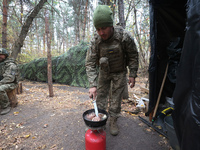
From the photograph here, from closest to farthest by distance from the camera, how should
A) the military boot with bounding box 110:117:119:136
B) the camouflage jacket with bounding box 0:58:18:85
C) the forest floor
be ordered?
the forest floor → the military boot with bounding box 110:117:119:136 → the camouflage jacket with bounding box 0:58:18:85

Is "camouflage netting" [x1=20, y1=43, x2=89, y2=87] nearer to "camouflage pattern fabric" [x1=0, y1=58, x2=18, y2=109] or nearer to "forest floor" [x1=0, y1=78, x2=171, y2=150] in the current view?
"camouflage pattern fabric" [x1=0, y1=58, x2=18, y2=109]

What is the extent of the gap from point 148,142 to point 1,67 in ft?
16.1

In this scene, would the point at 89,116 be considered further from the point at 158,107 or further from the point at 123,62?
the point at 158,107

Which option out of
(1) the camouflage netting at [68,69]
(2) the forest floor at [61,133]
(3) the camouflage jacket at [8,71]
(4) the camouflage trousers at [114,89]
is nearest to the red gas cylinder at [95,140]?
(2) the forest floor at [61,133]

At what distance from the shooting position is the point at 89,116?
186 centimetres

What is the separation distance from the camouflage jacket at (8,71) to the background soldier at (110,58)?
3038mm

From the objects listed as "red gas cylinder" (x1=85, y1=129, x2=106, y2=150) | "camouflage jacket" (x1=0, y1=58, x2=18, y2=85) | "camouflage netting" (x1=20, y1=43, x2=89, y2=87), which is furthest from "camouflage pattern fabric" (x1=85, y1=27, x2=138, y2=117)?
"camouflage netting" (x1=20, y1=43, x2=89, y2=87)

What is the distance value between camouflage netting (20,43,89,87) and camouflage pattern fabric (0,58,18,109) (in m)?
4.16

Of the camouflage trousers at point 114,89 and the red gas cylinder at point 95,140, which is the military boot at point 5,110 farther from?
the red gas cylinder at point 95,140

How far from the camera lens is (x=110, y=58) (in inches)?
93.0

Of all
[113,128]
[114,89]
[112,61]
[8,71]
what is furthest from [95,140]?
[8,71]

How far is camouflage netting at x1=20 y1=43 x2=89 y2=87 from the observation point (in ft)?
26.0

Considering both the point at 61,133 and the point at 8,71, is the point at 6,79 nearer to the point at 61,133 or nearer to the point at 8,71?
the point at 8,71

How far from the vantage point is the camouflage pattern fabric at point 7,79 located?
3676mm
